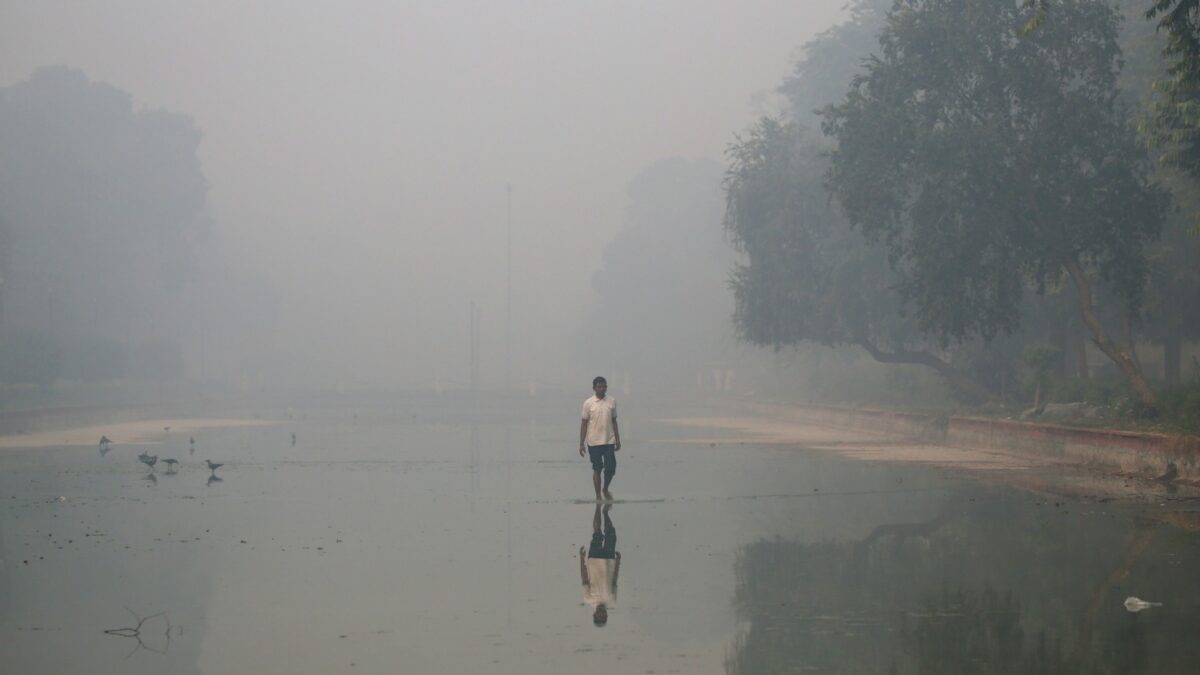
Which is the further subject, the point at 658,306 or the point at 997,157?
the point at 658,306

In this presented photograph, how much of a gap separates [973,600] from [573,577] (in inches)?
129

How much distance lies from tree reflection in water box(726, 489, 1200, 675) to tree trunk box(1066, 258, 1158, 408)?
1348 centimetres

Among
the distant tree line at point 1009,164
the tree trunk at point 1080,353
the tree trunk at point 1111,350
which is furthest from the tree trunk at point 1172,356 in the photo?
the tree trunk at point 1111,350

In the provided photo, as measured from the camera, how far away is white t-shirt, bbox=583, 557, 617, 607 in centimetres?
1137

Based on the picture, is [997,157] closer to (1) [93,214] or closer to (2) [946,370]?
(2) [946,370]

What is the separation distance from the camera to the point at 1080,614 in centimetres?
1034

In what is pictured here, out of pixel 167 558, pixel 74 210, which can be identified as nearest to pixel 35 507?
pixel 167 558

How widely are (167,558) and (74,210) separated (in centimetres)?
7084

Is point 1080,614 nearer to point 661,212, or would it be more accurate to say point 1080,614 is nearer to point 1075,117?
point 1075,117

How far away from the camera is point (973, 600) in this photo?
11039mm

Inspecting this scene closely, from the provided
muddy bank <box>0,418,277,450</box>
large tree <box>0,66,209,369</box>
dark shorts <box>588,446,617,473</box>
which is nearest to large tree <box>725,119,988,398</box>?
muddy bank <box>0,418,277,450</box>

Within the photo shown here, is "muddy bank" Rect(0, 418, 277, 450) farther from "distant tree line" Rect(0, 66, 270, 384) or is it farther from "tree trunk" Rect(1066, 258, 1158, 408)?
"tree trunk" Rect(1066, 258, 1158, 408)

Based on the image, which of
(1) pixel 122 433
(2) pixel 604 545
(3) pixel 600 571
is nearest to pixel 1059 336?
(1) pixel 122 433

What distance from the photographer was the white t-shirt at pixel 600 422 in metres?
20.2
